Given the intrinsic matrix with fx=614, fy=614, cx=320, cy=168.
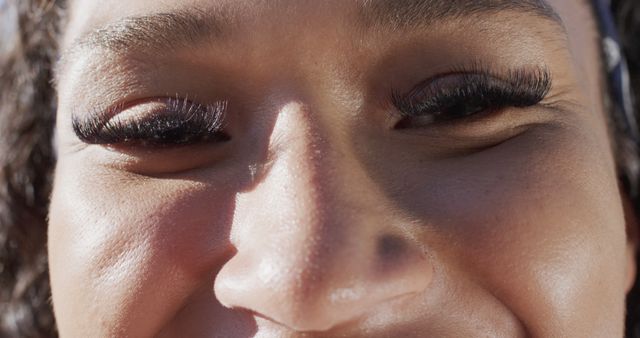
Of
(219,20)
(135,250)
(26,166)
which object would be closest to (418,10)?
(219,20)

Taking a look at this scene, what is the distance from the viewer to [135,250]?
0.95 m

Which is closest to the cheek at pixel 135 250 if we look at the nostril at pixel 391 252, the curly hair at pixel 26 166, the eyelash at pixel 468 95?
the nostril at pixel 391 252

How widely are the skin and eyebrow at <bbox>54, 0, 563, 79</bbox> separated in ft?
0.05

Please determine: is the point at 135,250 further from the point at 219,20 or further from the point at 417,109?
the point at 417,109

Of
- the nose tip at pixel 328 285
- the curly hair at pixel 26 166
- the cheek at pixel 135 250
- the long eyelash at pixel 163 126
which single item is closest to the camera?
the nose tip at pixel 328 285

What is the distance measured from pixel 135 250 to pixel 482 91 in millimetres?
617

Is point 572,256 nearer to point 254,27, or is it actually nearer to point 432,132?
point 432,132

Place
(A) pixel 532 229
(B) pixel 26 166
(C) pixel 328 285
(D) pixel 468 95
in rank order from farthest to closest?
(B) pixel 26 166 < (D) pixel 468 95 < (A) pixel 532 229 < (C) pixel 328 285

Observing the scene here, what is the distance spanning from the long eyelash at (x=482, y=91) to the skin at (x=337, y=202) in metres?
0.02

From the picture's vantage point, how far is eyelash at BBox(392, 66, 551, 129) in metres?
1.00

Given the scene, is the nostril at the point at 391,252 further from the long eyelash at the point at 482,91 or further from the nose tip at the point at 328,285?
the long eyelash at the point at 482,91

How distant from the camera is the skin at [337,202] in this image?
833mm

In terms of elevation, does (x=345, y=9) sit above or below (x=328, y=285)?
above

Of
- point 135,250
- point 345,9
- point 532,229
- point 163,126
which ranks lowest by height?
point 532,229
